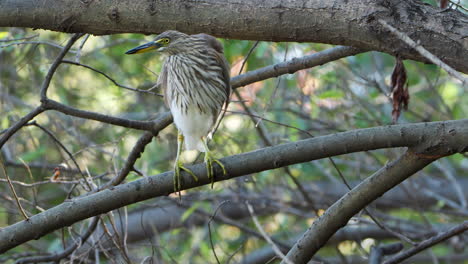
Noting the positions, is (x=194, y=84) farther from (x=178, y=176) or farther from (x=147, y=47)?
(x=178, y=176)

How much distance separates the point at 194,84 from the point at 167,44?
283 millimetres

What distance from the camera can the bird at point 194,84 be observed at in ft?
11.4

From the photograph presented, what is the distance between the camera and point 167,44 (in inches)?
135

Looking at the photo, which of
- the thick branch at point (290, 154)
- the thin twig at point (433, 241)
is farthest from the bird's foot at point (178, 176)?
the thin twig at point (433, 241)

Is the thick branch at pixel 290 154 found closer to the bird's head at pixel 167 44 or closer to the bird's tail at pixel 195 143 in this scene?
the bird's head at pixel 167 44

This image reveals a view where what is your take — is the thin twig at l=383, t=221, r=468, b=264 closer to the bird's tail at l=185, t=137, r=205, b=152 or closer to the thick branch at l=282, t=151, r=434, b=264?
the thick branch at l=282, t=151, r=434, b=264

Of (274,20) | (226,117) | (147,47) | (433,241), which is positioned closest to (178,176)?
(274,20)

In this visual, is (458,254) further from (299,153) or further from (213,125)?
(299,153)

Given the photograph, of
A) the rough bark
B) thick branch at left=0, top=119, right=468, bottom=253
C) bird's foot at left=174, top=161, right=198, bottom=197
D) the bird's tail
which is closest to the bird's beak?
Result: the rough bark

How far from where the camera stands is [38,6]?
2674 millimetres

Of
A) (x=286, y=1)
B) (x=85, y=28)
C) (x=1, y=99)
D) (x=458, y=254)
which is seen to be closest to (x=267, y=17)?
(x=286, y=1)

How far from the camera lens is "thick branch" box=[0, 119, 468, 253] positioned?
2.42 meters

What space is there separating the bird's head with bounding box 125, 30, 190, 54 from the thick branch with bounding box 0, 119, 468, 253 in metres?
0.98

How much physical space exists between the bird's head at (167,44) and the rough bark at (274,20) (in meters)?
0.50
